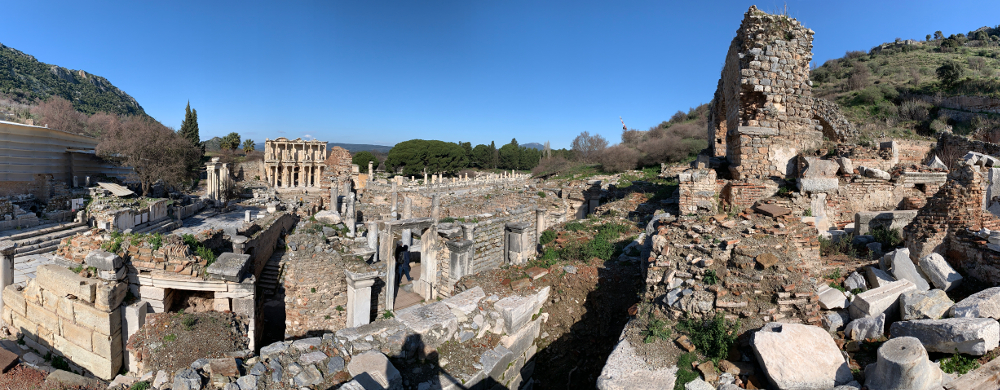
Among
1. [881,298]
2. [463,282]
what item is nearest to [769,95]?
[881,298]

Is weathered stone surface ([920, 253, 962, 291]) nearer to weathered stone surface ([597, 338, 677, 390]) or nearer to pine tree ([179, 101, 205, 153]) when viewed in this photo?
weathered stone surface ([597, 338, 677, 390])

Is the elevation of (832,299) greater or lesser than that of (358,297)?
greater

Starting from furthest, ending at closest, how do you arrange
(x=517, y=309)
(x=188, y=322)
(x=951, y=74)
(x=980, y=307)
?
1. (x=951, y=74)
2. (x=188, y=322)
3. (x=517, y=309)
4. (x=980, y=307)

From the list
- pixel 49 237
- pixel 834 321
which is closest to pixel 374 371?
pixel 834 321

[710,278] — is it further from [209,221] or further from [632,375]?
[209,221]

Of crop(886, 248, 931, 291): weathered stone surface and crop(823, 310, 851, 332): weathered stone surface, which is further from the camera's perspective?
crop(886, 248, 931, 291): weathered stone surface

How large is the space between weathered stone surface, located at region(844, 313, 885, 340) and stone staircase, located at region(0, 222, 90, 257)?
18182mm

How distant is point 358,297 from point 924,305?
745 cm

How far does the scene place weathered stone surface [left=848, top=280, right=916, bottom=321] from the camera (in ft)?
12.9

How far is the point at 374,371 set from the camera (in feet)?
13.1

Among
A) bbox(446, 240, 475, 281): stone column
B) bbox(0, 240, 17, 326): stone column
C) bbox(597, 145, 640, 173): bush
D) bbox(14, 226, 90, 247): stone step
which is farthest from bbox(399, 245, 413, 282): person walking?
bbox(597, 145, 640, 173): bush

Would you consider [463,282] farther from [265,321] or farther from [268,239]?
[268,239]

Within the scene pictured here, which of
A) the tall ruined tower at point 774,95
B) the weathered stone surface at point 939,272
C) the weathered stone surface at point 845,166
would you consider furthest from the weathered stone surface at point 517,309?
the weathered stone surface at point 845,166

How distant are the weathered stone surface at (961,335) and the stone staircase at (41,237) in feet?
60.8
